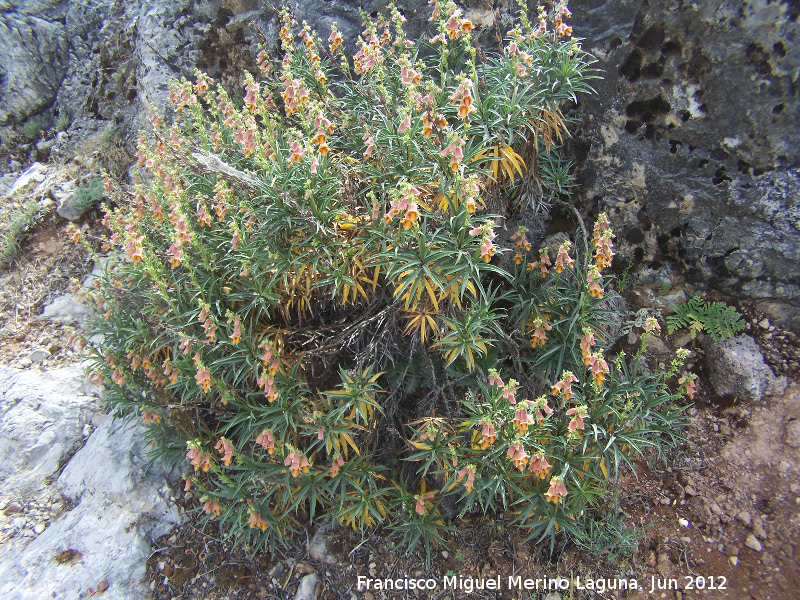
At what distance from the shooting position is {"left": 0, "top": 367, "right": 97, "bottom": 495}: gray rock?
4.05 m

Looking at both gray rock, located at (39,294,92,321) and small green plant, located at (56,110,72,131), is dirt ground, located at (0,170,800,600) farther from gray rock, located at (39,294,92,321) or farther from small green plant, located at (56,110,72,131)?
small green plant, located at (56,110,72,131)

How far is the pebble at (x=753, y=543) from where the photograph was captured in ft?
9.10

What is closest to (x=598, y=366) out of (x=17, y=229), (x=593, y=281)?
(x=593, y=281)

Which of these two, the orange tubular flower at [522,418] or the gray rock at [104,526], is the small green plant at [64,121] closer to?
the gray rock at [104,526]

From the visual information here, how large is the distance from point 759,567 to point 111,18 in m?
8.54

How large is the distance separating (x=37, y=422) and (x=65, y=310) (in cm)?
138

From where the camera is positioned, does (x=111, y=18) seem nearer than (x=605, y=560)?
No

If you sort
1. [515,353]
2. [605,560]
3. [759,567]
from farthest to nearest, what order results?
[515,353] → [605,560] → [759,567]

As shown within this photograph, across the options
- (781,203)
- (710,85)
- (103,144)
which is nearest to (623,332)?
(781,203)

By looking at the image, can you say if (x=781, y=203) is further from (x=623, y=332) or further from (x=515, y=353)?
(x=515, y=353)

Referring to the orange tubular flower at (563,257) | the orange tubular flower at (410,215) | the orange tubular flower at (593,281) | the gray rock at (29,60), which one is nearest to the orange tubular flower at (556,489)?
the orange tubular flower at (593,281)

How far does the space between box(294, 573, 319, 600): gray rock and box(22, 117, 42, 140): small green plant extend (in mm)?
6749

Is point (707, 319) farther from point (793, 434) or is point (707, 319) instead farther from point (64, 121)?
point (64, 121)

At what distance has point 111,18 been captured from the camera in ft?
20.6
